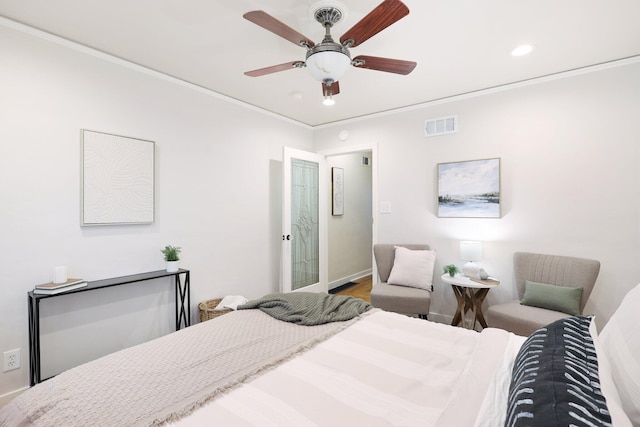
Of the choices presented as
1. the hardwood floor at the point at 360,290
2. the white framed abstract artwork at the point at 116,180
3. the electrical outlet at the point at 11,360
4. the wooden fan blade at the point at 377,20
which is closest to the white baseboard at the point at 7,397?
the electrical outlet at the point at 11,360

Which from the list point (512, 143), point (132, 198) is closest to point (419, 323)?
point (512, 143)

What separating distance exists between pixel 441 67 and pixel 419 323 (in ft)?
7.36

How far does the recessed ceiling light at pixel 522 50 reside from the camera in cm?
238

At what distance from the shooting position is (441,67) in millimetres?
2740

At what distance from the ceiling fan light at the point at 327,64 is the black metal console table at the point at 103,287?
2.13 metres

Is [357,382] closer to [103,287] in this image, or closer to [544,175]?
[103,287]

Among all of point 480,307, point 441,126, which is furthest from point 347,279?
point 441,126

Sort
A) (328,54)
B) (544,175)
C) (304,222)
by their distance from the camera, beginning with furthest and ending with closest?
(304,222)
(544,175)
(328,54)

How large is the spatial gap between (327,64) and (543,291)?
262 centimetres

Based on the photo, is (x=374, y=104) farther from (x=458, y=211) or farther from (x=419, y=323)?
(x=419, y=323)

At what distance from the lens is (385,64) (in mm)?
2021

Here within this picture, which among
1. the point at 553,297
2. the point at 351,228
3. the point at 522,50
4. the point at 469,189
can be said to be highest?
the point at 522,50

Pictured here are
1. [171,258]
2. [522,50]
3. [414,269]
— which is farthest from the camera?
[414,269]

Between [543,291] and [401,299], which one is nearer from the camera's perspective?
[543,291]
